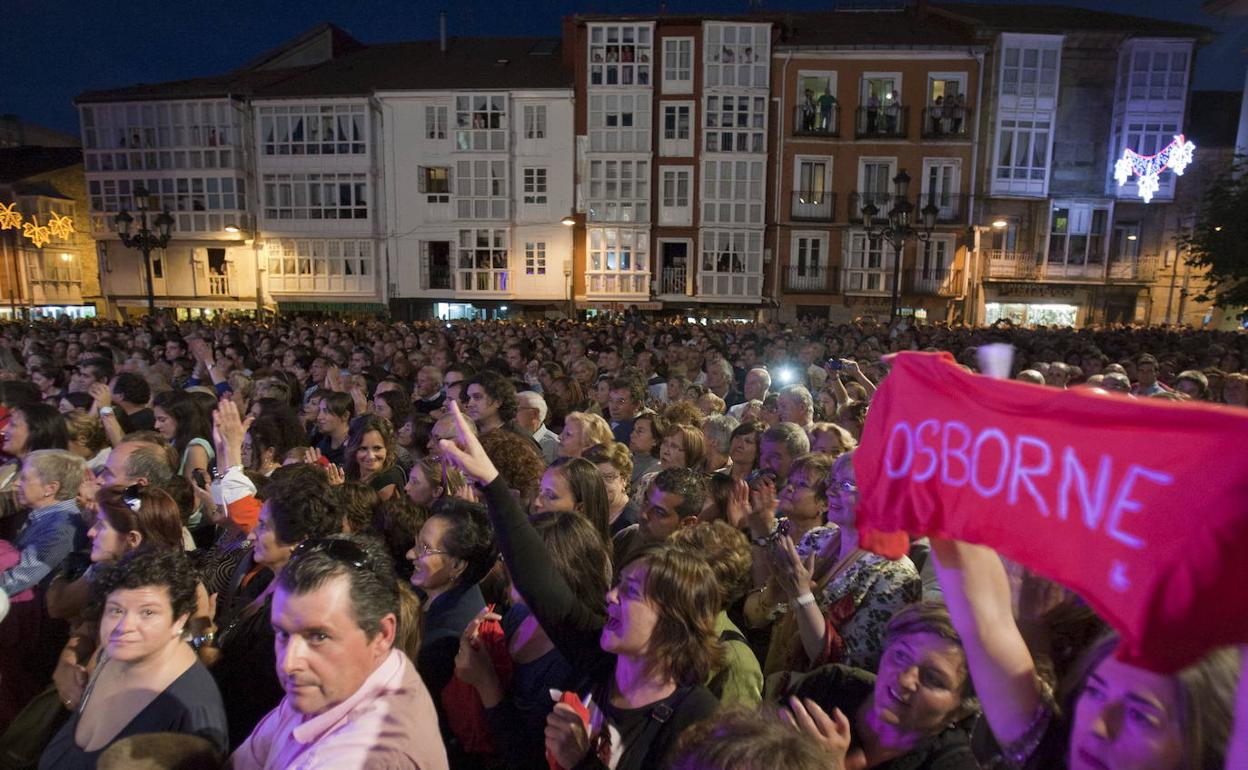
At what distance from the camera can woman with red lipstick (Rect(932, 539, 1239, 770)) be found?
1375 millimetres

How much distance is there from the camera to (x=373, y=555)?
7.71 ft

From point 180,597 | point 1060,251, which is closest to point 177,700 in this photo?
point 180,597

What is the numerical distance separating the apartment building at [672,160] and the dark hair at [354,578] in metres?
27.5

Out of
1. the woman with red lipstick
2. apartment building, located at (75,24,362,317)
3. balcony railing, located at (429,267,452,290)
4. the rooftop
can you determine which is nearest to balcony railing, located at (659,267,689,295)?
balcony railing, located at (429,267,452,290)

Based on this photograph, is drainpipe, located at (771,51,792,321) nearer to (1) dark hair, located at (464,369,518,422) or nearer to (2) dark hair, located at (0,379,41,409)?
(1) dark hair, located at (464,369,518,422)

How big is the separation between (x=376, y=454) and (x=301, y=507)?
164 cm

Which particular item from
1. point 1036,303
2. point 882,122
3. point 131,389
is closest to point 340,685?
point 131,389

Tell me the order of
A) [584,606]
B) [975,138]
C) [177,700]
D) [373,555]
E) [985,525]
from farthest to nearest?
[975,138], [584,606], [373,555], [177,700], [985,525]

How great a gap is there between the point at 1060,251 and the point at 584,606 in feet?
115

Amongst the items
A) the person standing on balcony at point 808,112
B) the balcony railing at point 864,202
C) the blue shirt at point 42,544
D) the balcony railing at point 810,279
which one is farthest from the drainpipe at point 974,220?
the blue shirt at point 42,544

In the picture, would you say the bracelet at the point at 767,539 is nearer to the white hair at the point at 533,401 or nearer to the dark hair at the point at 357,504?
the dark hair at the point at 357,504

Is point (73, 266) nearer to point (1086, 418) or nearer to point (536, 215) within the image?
point (536, 215)

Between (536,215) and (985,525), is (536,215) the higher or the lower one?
the higher one

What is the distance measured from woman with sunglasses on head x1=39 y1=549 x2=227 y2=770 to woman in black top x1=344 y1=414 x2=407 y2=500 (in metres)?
2.22
